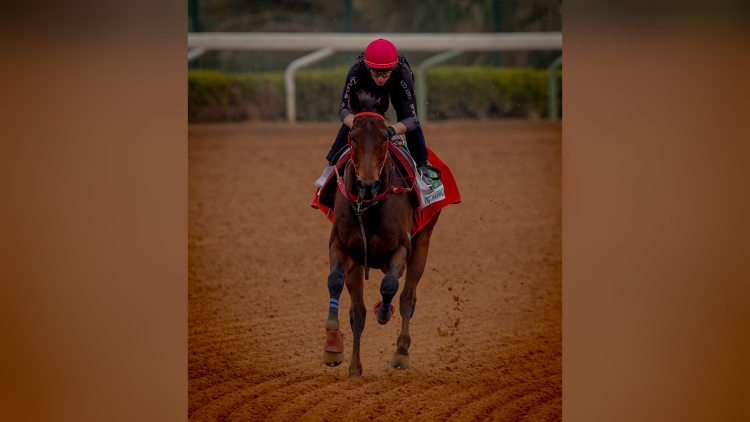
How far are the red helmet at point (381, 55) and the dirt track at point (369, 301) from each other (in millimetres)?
1806

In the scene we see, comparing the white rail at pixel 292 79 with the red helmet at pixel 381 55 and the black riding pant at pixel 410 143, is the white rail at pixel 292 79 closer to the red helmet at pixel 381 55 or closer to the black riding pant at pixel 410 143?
the black riding pant at pixel 410 143

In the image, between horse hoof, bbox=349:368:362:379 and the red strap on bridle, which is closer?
the red strap on bridle

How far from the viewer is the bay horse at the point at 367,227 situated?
12.4ft

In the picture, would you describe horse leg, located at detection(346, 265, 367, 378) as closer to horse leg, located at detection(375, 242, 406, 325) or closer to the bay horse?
the bay horse

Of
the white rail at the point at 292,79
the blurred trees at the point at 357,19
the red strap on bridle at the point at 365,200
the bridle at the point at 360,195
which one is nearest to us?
the bridle at the point at 360,195

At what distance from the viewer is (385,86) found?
14.0ft

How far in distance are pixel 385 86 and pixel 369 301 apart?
2.54 meters

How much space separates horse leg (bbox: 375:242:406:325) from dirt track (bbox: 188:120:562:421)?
0.64 m

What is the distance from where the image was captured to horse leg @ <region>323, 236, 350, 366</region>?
4023 millimetres

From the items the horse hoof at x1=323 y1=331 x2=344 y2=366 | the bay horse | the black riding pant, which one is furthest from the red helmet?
the horse hoof at x1=323 y1=331 x2=344 y2=366

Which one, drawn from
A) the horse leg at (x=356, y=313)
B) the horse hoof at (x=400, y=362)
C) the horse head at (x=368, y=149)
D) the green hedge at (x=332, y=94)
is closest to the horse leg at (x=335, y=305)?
the horse leg at (x=356, y=313)
